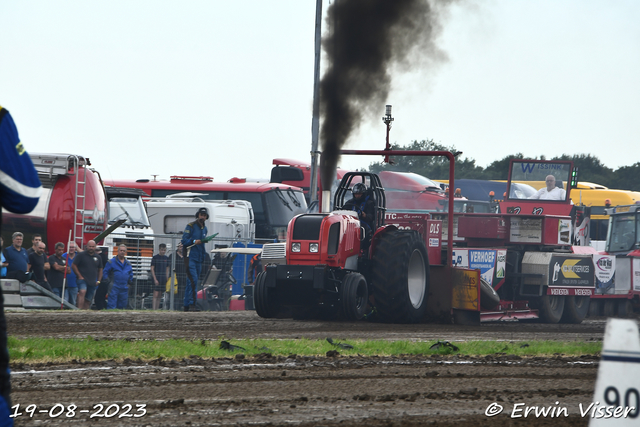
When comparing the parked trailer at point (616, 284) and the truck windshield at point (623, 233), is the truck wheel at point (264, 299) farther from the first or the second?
the truck windshield at point (623, 233)

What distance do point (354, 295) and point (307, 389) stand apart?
5781mm

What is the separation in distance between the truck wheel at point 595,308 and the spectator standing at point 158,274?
9.60 m

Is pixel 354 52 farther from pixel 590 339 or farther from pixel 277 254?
pixel 590 339

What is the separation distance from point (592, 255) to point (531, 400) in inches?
462

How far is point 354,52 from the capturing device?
16.2 m

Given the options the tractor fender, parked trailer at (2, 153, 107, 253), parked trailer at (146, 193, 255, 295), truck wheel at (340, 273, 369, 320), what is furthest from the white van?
truck wheel at (340, 273, 369, 320)

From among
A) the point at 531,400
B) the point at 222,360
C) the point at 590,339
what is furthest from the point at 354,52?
the point at 531,400

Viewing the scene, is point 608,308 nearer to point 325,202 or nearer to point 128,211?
point 325,202

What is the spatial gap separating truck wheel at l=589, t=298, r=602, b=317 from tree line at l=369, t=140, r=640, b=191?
140 ft

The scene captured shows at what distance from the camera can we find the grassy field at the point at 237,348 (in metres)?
7.77

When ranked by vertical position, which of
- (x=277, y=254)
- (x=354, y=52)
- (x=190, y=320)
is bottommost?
(x=190, y=320)

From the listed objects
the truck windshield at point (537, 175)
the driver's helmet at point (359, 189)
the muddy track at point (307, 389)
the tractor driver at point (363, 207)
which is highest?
the truck windshield at point (537, 175)

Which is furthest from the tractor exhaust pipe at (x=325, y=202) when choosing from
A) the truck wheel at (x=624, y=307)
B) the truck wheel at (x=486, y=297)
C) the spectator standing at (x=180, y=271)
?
the truck wheel at (x=624, y=307)

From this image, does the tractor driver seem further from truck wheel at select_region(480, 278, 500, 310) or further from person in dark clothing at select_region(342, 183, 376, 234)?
truck wheel at select_region(480, 278, 500, 310)
